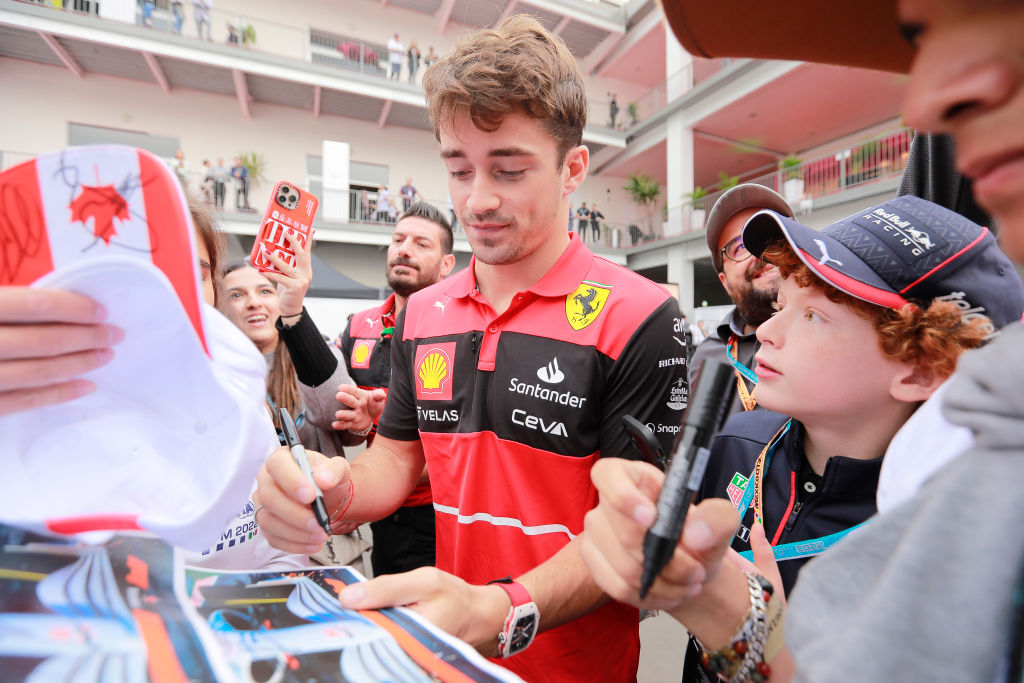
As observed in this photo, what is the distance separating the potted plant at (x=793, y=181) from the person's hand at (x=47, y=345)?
11.8 meters

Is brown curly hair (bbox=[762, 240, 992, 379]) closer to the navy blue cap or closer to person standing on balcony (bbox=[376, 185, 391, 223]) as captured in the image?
the navy blue cap

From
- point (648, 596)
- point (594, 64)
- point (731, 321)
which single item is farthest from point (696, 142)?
point (648, 596)

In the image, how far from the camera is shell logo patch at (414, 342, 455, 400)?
1.39m

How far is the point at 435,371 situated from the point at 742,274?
1701 millimetres

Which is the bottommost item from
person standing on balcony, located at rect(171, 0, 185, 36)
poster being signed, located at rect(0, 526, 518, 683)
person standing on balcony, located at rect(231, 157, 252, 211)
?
poster being signed, located at rect(0, 526, 518, 683)

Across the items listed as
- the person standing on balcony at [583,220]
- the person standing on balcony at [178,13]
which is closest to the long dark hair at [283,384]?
the person standing on balcony at [583,220]

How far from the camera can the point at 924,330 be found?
880mm

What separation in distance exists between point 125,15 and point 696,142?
14688 mm

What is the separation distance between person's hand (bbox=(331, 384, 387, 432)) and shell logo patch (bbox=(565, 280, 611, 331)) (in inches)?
35.9

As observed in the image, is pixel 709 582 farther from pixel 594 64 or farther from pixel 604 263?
pixel 594 64

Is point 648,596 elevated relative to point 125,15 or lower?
lower

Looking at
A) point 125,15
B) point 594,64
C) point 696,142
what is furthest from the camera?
point 594,64

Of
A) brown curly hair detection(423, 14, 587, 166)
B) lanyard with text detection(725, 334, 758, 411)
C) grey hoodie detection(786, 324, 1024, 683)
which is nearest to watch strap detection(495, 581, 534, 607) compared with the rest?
grey hoodie detection(786, 324, 1024, 683)

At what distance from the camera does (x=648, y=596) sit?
0.62 meters
